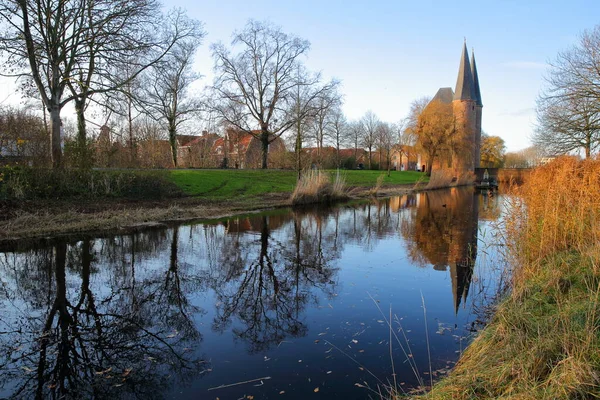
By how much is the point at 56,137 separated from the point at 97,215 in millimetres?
4980

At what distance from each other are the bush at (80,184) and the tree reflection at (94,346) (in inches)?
320

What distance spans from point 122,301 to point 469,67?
220ft

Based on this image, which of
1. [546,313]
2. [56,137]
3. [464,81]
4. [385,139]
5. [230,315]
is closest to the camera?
[546,313]

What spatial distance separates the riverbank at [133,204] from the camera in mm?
11998

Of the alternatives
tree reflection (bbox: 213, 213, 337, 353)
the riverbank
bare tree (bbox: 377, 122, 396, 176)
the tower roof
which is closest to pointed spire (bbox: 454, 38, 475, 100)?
the tower roof

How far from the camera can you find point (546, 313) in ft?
16.1

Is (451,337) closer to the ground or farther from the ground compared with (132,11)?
closer to the ground

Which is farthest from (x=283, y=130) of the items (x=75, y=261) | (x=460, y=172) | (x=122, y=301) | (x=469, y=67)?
(x=469, y=67)

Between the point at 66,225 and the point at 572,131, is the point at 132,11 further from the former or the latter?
the point at 572,131

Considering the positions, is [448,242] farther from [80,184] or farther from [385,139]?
[385,139]

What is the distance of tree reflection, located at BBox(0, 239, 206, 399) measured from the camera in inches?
162

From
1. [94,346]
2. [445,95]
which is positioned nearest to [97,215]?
[94,346]

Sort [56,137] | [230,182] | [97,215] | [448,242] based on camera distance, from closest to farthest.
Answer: [448,242], [97,215], [56,137], [230,182]

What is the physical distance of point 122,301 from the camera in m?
6.50
